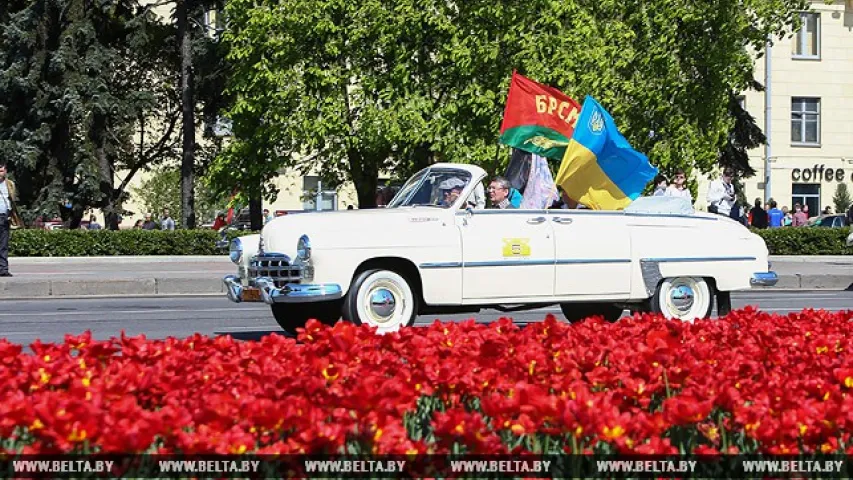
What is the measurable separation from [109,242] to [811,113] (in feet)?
122

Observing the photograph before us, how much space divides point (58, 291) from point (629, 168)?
8.91 m

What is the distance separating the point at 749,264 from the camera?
13172 millimetres

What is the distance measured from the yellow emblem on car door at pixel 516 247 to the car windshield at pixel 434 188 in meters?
0.63

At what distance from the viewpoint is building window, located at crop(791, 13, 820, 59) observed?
61.7m

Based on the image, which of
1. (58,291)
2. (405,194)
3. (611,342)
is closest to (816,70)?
(58,291)

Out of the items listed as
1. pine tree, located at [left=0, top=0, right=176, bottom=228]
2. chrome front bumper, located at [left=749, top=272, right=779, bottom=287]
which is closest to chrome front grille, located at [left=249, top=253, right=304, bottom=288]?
chrome front bumper, located at [left=749, top=272, right=779, bottom=287]

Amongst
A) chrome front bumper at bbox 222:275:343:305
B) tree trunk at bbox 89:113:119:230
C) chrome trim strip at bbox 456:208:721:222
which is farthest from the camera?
tree trunk at bbox 89:113:119:230

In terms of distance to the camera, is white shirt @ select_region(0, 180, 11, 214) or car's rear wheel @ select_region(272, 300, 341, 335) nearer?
car's rear wheel @ select_region(272, 300, 341, 335)

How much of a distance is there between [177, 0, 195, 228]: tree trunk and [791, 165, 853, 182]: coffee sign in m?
30.3

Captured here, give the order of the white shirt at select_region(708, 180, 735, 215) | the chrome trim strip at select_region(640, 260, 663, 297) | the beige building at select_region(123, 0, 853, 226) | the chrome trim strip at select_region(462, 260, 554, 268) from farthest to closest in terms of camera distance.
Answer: the beige building at select_region(123, 0, 853, 226), the white shirt at select_region(708, 180, 735, 215), the chrome trim strip at select_region(640, 260, 663, 297), the chrome trim strip at select_region(462, 260, 554, 268)

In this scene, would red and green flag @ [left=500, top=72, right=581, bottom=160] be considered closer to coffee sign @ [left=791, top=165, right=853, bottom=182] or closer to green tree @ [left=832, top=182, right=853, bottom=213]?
green tree @ [left=832, top=182, right=853, bottom=213]

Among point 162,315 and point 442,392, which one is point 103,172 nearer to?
point 162,315

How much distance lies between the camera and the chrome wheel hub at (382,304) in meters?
11.5

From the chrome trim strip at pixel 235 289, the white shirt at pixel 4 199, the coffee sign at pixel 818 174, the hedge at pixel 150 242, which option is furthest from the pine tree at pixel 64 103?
the coffee sign at pixel 818 174
